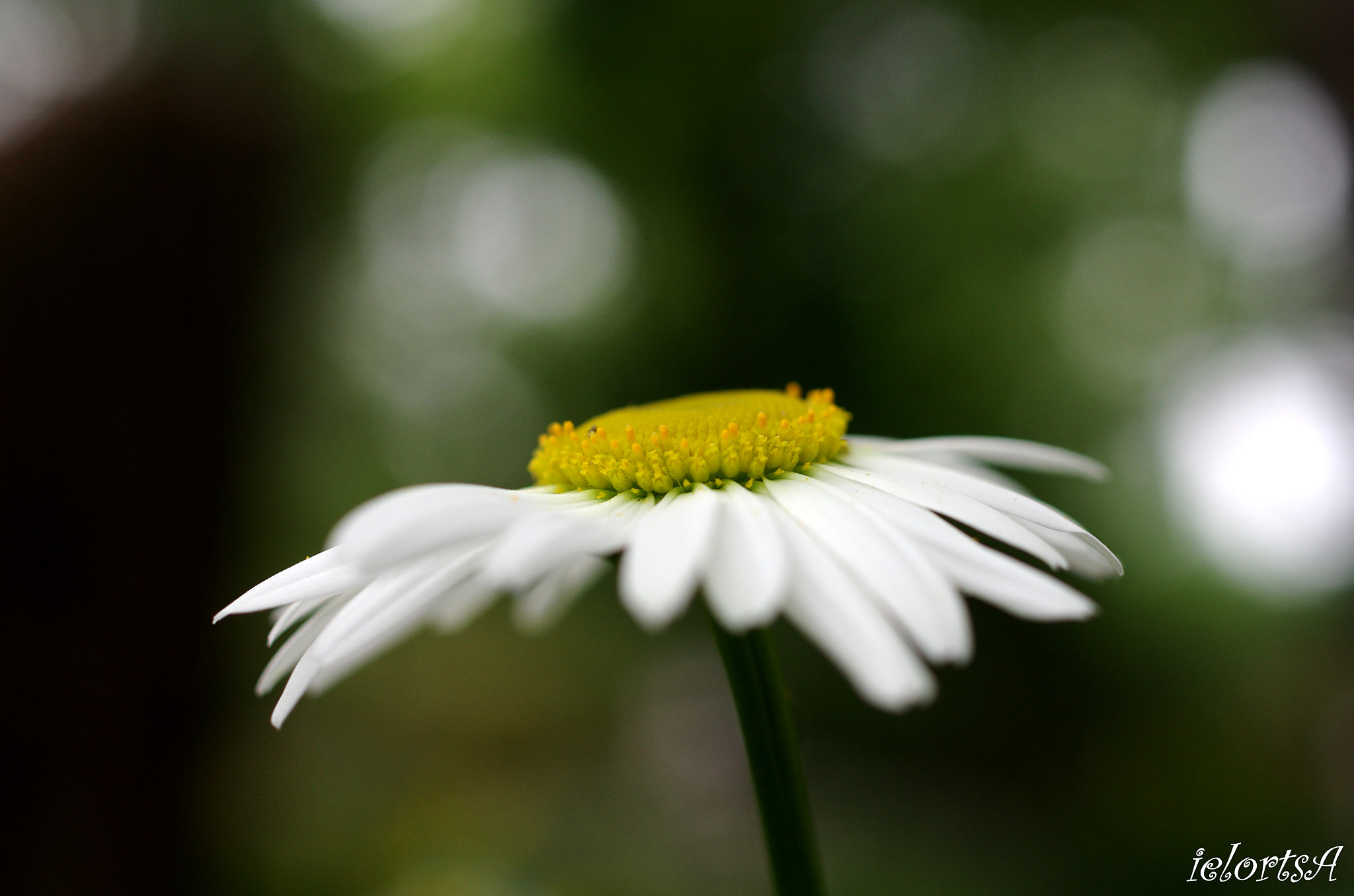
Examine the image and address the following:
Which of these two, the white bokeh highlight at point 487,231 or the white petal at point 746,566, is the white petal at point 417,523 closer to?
the white petal at point 746,566

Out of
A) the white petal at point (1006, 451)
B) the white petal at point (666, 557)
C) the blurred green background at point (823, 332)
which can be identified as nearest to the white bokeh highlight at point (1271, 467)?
the blurred green background at point (823, 332)

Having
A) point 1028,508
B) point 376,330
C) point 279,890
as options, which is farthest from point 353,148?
point 1028,508

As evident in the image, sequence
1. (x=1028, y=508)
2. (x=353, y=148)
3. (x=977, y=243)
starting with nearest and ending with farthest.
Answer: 1. (x=1028, y=508)
2. (x=977, y=243)
3. (x=353, y=148)

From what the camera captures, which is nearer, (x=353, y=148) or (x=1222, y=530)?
(x=1222, y=530)

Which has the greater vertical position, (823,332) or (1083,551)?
(823,332)

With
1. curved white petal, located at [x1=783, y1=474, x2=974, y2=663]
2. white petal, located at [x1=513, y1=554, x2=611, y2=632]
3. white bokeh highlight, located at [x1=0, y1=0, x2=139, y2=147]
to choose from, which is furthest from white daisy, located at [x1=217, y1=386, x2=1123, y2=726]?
white bokeh highlight, located at [x1=0, y1=0, x2=139, y2=147]

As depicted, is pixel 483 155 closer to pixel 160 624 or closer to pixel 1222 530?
pixel 160 624

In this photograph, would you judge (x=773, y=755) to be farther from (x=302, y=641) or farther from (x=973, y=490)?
(x=302, y=641)

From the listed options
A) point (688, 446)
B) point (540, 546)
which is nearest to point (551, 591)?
point (688, 446)
